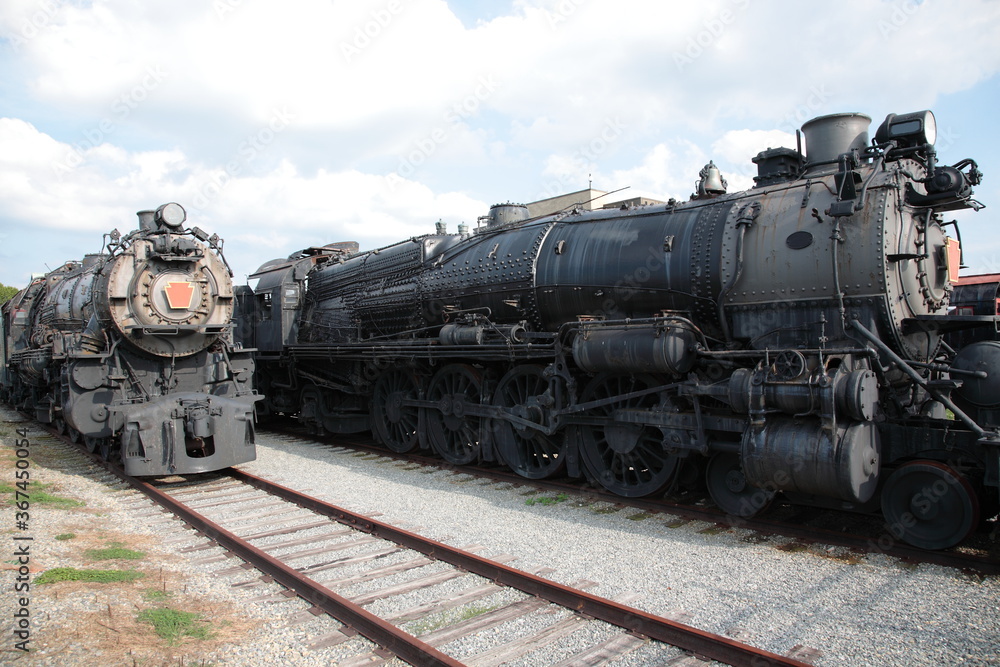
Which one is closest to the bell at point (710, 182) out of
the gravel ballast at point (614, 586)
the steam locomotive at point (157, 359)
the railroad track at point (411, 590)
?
the gravel ballast at point (614, 586)

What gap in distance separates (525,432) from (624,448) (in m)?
1.72

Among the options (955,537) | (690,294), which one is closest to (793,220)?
(690,294)

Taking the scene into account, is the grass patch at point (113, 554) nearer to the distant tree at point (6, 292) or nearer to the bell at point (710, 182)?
the bell at point (710, 182)

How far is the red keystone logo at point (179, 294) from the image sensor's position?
1055 centimetres

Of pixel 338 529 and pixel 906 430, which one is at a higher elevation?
pixel 906 430

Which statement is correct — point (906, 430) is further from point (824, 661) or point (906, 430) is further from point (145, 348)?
point (145, 348)

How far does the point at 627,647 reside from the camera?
13.8ft

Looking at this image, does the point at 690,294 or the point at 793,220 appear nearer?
the point at 793,220

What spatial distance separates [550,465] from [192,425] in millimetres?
5085

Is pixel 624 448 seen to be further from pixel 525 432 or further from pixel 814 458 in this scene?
pixel 814 458

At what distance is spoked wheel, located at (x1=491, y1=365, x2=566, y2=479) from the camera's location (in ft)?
28.8

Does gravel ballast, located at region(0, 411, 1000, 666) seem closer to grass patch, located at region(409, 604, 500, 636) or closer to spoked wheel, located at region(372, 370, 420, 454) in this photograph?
grass patch, located at region(409, 604, 500, 636)

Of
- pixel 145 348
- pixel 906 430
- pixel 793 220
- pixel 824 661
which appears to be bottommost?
pixel 824 661

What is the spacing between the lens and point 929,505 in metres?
5.66
